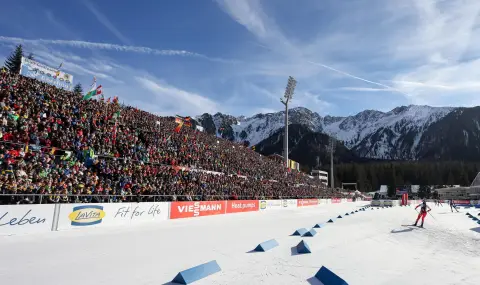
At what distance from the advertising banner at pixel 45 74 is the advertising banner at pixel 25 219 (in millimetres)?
19224

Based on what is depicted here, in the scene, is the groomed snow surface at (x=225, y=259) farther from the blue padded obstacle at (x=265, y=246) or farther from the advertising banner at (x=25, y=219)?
the advertising banner at (x=25, y=219)

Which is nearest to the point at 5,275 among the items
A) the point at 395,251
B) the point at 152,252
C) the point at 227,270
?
the point at 152,252

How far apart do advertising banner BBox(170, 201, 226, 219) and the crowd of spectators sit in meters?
0.67

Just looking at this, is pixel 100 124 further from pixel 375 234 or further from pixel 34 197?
pixel 375 234

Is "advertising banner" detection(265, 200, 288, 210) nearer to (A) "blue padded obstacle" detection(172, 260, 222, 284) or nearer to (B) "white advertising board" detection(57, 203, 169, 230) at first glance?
(B) "white advertising board" detection(57, 203, 169, 230)

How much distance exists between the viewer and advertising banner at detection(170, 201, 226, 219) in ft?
73.5

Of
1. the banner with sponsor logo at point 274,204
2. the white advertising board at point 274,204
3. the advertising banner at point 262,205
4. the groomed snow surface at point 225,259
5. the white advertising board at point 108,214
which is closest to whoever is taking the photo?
the groomed snow surface at point 225,259

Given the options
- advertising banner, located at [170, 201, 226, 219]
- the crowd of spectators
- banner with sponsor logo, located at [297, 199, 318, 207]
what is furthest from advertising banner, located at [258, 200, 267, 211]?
banner with sponsor logo, located at [297, 199, 318, 207]

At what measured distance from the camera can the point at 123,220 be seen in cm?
1783

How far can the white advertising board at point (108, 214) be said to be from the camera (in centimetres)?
1469

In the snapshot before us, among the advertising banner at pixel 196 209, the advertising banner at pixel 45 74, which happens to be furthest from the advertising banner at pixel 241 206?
the advertising banner at pixel 45 74

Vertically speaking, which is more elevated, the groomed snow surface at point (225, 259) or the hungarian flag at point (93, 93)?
the hungarian flag at point (93, 93)

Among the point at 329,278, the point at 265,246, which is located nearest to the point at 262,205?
the point at 265,246

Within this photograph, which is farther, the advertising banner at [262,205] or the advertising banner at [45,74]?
the advertising banner at [262,205]
